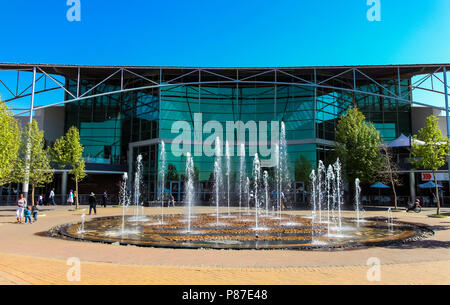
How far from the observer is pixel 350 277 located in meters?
6.08

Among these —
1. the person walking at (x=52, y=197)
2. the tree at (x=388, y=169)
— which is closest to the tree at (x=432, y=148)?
the tree at (x=388, y=169)

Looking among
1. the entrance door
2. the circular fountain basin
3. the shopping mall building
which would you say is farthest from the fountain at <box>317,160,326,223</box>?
the circular fountain basin

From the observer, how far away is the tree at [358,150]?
2922 cm

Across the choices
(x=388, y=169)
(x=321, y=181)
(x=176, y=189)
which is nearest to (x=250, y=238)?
(x=388, y=169)

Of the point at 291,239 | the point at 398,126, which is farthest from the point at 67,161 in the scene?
the point at 398,126

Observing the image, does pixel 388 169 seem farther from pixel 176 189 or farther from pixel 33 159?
pixel 33 159

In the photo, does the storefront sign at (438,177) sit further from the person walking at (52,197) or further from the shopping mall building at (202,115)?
the person walking at (52,197)

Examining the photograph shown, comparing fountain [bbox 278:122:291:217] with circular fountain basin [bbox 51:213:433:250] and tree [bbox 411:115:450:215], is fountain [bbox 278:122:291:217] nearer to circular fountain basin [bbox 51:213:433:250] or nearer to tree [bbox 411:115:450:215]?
tree [bbox 411:115:450:215]

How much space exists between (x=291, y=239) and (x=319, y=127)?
85.8ft

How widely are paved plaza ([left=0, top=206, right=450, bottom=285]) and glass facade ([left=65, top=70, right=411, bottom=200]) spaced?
25.9 metres

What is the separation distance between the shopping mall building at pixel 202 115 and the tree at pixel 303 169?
226mm
